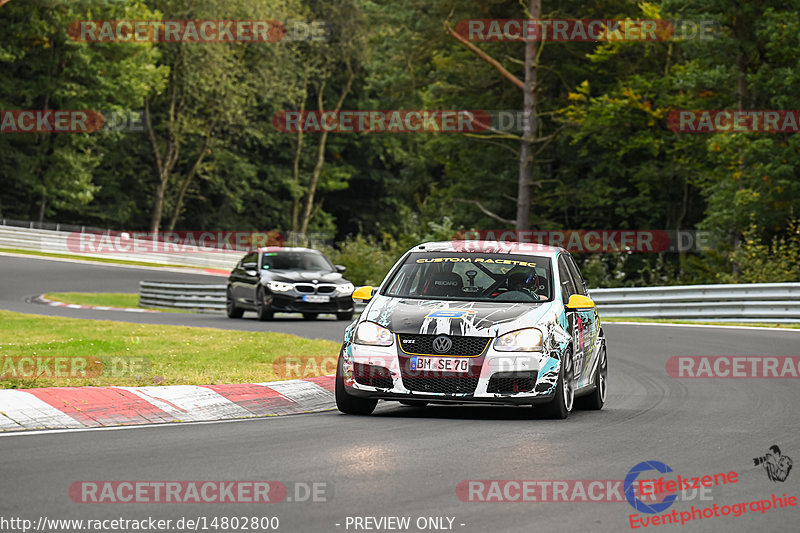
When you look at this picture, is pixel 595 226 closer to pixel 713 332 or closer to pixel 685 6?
pixel 685 6

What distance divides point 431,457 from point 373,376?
2.21 m

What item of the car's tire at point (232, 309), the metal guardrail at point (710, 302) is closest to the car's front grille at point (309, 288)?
the car's tire at point (232, 309)

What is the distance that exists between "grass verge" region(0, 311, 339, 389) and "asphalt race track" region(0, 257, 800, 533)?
224 cm

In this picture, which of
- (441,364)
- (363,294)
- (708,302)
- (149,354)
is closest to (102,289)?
(708,302)

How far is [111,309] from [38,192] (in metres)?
36.0

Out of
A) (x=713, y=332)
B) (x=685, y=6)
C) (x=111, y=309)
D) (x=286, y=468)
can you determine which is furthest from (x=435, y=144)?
(x=286, y=468)

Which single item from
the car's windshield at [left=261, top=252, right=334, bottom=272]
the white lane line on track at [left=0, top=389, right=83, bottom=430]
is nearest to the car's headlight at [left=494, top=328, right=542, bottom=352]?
the white lane line on track at [left=0, top=389, right=83, bottom=430]

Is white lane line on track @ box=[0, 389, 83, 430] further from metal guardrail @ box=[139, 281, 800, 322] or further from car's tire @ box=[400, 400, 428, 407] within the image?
metal guardrail @ box=[139, 281, 800, 322]

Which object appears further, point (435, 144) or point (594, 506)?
point (435, 144)

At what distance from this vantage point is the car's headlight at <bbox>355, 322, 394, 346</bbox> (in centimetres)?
1051

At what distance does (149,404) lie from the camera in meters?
10.7

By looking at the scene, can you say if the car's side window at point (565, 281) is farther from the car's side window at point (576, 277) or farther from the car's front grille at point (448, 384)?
the car's front grille at point (448, 384)

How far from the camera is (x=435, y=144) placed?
4838 centimetres

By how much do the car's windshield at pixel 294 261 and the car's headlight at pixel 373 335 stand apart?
1718 cm
